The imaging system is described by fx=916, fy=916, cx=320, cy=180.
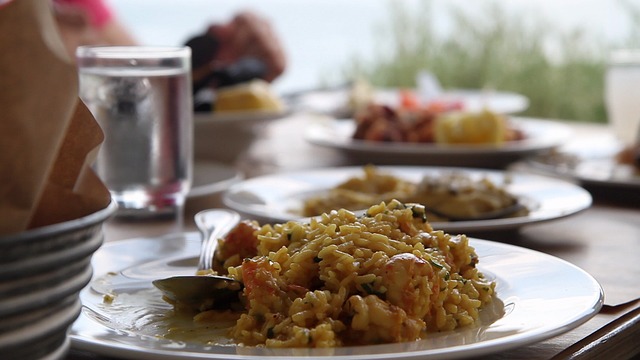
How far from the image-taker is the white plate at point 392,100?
115 inches

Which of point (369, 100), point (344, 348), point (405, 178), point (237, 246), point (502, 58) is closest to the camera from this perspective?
point (344, 348)

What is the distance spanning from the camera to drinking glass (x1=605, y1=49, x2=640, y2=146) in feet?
7.41

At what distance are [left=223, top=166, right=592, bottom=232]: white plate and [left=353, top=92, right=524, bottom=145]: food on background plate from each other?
37 cm

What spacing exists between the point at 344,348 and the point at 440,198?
73 cm

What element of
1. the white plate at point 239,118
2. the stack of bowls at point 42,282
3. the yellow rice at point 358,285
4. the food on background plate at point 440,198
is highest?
the stack of bowls at point 42,282

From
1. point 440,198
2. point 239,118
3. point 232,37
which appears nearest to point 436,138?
point 239,118

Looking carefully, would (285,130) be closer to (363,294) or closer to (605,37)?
→ (363,294)

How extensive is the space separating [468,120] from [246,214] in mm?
898

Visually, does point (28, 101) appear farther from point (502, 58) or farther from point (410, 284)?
point (502, 58)

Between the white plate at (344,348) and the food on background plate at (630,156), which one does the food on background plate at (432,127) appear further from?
the white plate at (344,348)

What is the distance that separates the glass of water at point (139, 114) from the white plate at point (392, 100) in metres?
1.47

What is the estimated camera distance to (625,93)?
2275 mm

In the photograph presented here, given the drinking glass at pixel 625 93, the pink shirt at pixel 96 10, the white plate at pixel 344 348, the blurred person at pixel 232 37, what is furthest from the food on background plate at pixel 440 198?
the pink shirt at pixel 96 10

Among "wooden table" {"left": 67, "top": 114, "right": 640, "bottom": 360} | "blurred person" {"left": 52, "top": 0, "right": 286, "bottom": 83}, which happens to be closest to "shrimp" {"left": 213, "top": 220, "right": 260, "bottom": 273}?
"wooden table" {"left": 67, "top": 114, "right": 640, "bottom": 360}
